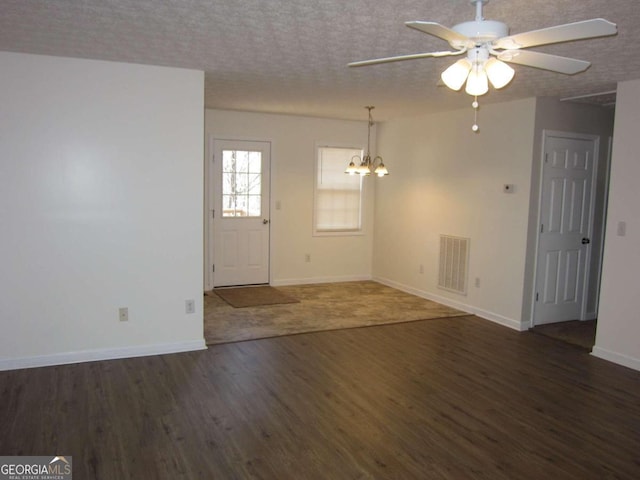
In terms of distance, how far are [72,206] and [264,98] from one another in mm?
2519

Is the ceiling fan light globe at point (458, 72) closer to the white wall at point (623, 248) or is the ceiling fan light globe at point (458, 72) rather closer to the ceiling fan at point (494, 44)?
the ceiling fan at point (494, 44)

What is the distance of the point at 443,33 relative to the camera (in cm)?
211

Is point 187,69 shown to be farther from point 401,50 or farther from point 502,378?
point 502,378

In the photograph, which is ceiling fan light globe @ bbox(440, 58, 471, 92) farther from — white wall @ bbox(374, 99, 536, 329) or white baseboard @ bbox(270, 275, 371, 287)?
white baseboard @ bbox(270, 275, 371, 287)

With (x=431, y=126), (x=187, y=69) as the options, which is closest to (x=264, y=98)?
(x=187, y=69)

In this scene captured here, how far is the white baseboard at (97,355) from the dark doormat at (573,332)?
3.55 metres

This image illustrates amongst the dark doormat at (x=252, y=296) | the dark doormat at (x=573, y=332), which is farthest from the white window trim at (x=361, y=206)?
the dark doormat at (x=573, y=332)

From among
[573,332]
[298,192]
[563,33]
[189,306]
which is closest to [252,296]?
[298,192]

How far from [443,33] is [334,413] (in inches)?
95.5

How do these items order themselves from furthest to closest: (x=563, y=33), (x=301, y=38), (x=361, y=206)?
(x=361, y=206) < (x=301, y=38) < (x=563, y=33)

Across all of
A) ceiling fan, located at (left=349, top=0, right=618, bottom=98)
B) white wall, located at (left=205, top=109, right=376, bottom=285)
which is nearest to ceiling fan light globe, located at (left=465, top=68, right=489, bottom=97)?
ceiling fan, located at (left=349, top=0, right=618, bottom=98)

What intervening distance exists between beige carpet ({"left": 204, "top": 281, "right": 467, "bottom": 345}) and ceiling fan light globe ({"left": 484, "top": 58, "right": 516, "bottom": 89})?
342cm

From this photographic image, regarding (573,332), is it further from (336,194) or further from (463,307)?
(336,194)

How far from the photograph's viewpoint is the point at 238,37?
10.8ft
